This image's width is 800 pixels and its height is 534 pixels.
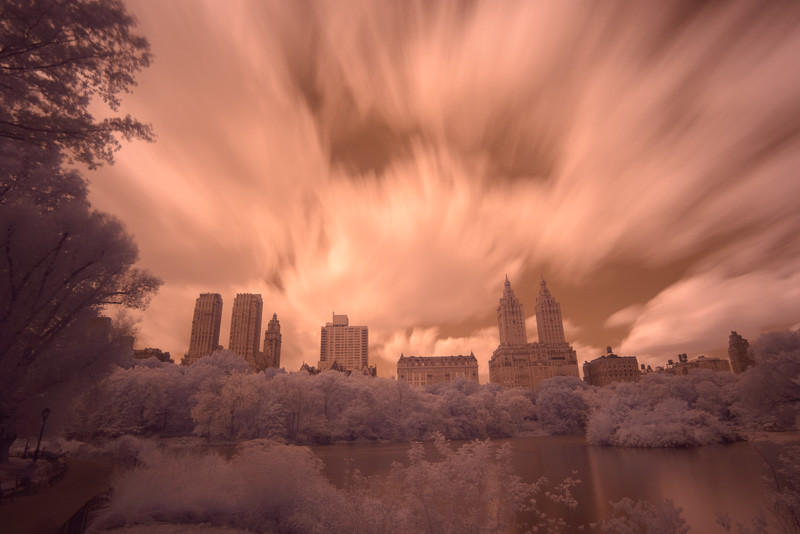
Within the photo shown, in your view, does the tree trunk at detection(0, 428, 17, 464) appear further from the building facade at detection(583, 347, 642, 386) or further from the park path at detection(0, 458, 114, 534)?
the building facade at detection(583, 347, 642, 386)

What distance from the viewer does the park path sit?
10.3 m

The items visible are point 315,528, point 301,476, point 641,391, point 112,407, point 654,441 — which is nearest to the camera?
point 315,528

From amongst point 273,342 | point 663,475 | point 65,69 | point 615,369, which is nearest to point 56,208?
point 65,69

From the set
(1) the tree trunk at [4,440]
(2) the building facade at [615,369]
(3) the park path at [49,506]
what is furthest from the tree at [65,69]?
(2) the building facade at [615,369]

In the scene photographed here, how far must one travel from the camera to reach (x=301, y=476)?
16281mm

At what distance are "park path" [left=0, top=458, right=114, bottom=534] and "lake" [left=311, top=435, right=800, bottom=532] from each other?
515 inches

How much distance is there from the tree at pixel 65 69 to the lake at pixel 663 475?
19.7 meters

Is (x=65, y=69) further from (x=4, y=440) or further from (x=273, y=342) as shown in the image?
(x=273, y=342)

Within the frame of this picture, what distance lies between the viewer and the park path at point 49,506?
33.7 feet

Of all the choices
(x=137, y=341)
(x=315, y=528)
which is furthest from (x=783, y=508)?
(x=137, y=341)

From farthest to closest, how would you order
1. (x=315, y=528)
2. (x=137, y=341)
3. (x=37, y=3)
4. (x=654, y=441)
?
(x=654, y=441), (x=137, y=341), (x=315, y=528), (x=37, y=3)

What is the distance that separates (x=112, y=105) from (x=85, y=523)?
1198 cm

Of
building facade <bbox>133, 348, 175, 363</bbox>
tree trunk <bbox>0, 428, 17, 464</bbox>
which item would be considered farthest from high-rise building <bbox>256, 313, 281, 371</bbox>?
tree trunk <bbox>0, 428, 17, 464</bbox>

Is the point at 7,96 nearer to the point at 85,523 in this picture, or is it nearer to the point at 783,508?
the point at 85,523
